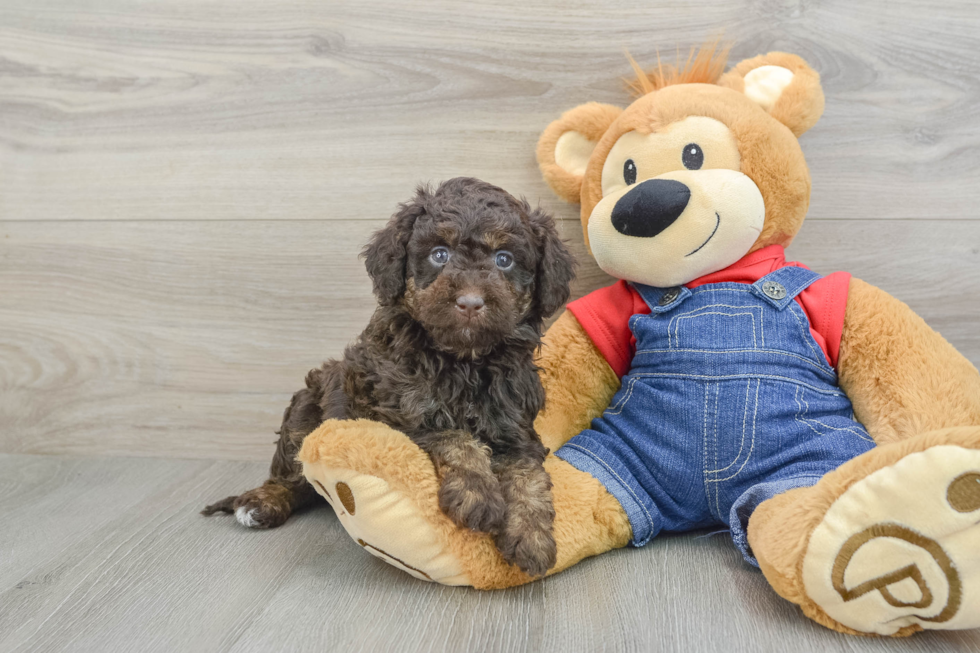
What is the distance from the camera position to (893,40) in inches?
82.4

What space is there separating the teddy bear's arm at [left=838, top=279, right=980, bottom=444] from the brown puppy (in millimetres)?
750

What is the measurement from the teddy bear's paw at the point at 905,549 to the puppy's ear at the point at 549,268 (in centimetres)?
72

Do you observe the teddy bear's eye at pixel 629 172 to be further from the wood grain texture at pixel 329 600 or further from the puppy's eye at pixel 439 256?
the wood grain texture at pixel 329 600

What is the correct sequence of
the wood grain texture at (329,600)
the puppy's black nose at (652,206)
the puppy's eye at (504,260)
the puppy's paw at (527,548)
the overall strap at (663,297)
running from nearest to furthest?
the wood grain texture at (329,600)
the puppy's paw at (527,548)
the puppy's eye at (504,260)
the puppy's black nose at (652,206)
the overall strap at (663,297)

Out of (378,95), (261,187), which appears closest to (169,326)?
(261,187)

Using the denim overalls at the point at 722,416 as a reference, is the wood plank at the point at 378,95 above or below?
above

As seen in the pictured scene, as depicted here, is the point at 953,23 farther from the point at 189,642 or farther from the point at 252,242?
the point at 189,642

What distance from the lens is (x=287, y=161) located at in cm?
234

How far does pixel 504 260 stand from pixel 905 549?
95 centimetres

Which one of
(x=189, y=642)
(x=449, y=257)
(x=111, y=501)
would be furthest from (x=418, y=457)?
(x=111, y=501)

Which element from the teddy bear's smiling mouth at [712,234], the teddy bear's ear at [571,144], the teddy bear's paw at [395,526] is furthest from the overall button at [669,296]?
the teddy bear's paw at [395,526]

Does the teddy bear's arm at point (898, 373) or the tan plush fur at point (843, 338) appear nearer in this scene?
the tan plush fur at point (843, 338)

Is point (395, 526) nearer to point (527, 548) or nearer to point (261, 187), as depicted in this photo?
point (527, 548)

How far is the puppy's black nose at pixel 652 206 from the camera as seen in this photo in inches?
65.9
